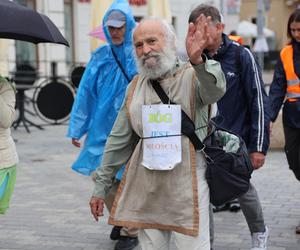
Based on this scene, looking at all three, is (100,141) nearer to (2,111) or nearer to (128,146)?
(2,111)

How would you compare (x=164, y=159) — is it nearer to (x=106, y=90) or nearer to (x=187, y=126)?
(x=187, y=126)

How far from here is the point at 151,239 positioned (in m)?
3.26

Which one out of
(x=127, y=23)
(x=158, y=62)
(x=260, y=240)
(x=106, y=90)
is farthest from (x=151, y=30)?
(x=260, y=240)

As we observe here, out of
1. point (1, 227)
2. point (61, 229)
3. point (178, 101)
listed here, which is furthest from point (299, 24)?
point (1, 227)

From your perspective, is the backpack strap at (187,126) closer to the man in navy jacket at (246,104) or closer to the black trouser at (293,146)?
the man in navy jacket at (246,104)

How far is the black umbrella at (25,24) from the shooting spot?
3.83m

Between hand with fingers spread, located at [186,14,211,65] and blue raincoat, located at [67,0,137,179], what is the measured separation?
6.02 feet

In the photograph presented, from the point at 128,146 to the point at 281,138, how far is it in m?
6.30

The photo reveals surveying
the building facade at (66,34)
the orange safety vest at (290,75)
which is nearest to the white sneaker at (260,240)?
the orange safety vest at (290,75)

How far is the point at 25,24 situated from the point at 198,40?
5.00 feet

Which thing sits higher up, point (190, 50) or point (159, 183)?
point (190, 50)

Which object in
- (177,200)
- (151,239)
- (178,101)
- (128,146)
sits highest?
(178,101)

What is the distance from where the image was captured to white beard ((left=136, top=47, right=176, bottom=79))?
3.10m

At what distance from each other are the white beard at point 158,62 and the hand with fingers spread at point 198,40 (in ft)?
0.88
